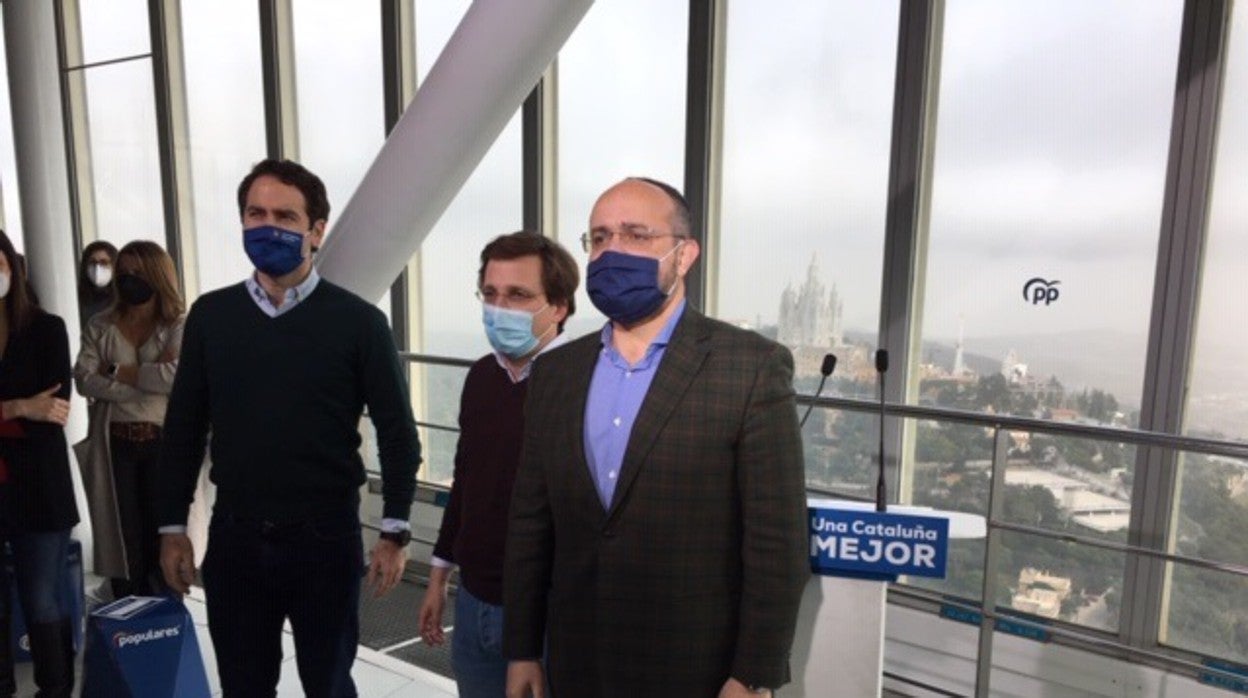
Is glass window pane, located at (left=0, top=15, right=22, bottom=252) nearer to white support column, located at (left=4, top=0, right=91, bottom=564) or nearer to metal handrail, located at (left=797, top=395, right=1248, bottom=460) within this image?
white support column, located at (left=4, top=0, right=91, bottom=564)

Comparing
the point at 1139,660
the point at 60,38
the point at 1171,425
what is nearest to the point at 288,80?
the point at 60,38

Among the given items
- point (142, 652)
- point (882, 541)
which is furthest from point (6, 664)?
point (882, 541)

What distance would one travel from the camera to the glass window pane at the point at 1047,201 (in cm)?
247

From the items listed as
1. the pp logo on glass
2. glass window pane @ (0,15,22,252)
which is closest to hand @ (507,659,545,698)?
the pp logo on glass

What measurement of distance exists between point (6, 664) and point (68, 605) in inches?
8.1

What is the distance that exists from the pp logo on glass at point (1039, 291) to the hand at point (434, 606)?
7.08 feet

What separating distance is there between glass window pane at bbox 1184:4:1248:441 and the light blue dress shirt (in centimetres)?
209

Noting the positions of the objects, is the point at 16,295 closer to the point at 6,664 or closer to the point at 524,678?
the point at 6,664

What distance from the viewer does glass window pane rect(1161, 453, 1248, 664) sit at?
2.42m

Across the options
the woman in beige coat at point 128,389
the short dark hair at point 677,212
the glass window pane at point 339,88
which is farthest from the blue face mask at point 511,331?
the glass window pane at point 339,88

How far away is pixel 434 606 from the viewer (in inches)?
63.2

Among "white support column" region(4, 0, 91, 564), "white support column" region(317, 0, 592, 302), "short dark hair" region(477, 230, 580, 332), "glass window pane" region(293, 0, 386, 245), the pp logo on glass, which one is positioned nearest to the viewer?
"short dark hair" region(477, 230, 580, 332)

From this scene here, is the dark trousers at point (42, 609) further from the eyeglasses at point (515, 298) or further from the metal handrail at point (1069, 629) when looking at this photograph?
the metal handrail at point (1069, 629)

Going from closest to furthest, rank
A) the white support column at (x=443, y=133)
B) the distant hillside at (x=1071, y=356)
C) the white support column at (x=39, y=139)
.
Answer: the white support column at (x=443, y=133), the distant hillside at (x=1071, y=356), the white support column at (x=39, y=139)
